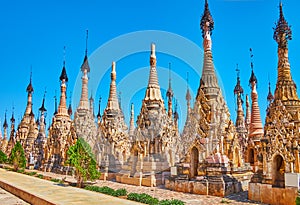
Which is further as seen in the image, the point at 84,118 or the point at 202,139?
the point at 84,118

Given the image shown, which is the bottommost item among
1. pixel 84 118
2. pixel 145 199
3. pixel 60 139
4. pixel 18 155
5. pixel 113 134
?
pixel 145 199

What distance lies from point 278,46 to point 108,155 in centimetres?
1880

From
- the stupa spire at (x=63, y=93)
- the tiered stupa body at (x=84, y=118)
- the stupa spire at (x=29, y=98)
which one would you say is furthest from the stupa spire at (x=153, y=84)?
the stupa spire at (x=29, y=98)

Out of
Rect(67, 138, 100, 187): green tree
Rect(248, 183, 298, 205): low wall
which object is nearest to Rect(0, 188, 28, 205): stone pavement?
Rect(67, 138, 100, 187): green tree

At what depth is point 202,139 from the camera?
835 inches

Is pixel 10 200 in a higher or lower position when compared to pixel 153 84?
lower

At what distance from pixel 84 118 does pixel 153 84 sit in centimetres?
1271

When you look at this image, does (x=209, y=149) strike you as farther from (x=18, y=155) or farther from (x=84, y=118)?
(x=18, y=155)

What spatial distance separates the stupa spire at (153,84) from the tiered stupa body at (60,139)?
13134 millimetres

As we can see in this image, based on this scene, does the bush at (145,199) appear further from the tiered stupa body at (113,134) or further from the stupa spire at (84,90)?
the stupa spire at (84,90)

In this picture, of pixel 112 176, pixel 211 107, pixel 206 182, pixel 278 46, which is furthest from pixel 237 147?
pixel 112 176

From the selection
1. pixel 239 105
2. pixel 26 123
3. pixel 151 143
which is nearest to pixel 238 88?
pixel 239 105

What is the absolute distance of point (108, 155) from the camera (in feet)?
97.6

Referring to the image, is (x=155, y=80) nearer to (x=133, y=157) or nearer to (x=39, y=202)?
(x=133, y=157)
